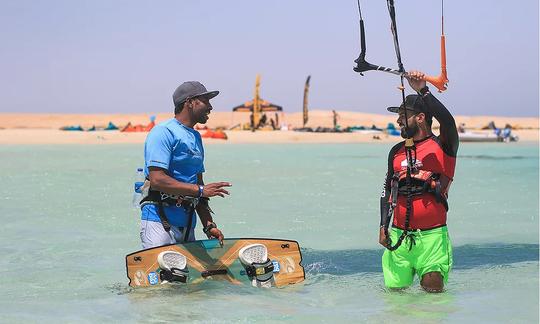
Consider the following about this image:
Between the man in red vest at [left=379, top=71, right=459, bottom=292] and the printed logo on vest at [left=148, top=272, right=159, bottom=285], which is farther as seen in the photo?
the printed logo on vest at [left=148, top=272, right=159, bottom=285]

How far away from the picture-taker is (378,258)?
918 centimetres

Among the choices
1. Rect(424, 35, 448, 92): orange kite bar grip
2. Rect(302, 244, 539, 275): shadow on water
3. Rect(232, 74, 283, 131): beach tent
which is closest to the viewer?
Rect(424, 35, 448, 92): orange kite bar grip

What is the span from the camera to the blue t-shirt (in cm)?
598

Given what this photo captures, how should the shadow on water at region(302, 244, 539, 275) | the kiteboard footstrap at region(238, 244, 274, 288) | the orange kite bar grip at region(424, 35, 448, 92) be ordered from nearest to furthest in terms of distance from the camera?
the orange kite bar grip at region(424, 35, 448, 92) → the kiteboard footstrap at region(238, 244, 274, 288) → the shadow on water at region(302, 244, 539, 275)

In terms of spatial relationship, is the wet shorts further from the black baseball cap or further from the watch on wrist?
the watch on wrist

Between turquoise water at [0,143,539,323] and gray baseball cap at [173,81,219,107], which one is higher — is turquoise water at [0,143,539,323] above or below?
below

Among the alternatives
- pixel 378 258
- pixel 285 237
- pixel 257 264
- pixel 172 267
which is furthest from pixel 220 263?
pixel 285 237

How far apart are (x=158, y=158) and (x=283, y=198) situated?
10922 mm

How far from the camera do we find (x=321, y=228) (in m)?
12.0

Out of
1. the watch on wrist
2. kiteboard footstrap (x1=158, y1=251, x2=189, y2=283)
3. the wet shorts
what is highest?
the watch on wrist

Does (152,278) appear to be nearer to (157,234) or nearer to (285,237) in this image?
(157,234)

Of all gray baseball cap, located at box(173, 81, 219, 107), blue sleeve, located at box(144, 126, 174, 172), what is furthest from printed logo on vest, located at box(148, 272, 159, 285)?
gray baseball cap, located at box(173, 81, 219, 107)

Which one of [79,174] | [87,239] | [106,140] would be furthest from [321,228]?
[106,140]

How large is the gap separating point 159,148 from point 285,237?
5.33m
